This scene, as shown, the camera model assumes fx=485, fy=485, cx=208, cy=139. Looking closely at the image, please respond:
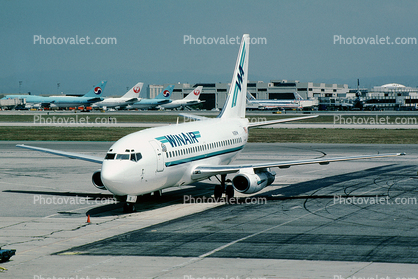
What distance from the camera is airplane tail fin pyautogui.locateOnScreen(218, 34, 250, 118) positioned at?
128ft

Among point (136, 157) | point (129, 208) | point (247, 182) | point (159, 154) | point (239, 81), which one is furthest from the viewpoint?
point (239, 81)

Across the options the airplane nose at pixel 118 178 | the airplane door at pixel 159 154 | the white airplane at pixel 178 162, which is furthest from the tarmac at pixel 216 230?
the airplane door at pixel 159 154

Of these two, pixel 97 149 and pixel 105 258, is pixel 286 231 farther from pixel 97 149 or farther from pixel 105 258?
pixel 97 149

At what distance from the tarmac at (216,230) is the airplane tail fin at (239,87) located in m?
6.59

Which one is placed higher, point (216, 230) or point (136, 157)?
point (136, 157)

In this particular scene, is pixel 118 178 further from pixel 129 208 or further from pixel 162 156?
pixel 162 156

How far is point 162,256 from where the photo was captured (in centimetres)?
1812

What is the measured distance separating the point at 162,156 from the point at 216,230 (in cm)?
607

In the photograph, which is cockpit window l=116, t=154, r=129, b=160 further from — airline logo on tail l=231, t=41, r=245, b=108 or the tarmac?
airline logo on tail l=231, t=41, r=245, b=108

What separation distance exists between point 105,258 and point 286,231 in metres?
8.34

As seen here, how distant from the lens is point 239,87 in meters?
39.8

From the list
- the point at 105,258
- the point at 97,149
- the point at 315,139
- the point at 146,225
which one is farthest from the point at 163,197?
the point at 315,139

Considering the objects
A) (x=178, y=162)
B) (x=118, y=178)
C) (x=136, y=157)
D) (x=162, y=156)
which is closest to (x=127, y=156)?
(x=136, y=157)

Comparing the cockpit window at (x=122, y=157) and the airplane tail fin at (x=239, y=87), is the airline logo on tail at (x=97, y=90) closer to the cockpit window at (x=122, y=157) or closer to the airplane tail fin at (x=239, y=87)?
the airplane tail fin at (x=239, y=87)
